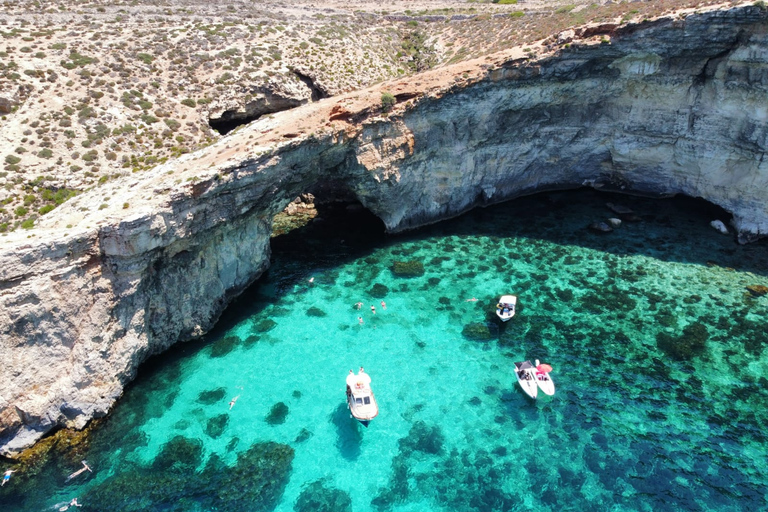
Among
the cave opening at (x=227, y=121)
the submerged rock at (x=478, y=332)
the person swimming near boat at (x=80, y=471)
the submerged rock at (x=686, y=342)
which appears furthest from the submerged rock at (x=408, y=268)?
the person swimming near boat at (x=80, y=471)

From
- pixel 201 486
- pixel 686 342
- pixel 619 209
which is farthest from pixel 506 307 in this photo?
pixel 201 486

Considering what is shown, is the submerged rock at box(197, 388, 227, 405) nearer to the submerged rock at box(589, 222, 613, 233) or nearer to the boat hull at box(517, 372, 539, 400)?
the boat hull at box(517, 372, 539, 400)

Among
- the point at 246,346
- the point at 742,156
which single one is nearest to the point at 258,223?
the point at 246,346

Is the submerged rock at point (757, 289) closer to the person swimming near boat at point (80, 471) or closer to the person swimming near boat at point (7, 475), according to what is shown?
the person swimming near boat at point (80, 471)

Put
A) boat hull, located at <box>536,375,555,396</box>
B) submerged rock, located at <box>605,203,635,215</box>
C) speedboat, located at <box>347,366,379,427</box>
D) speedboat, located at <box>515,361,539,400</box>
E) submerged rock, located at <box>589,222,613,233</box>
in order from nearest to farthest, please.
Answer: speedboat, located at <box>347,366,379,427</box>
speedboat, located at <box>515,361,539,400</box>
boat hull, located at <box>536,375,555,396</box>
submerged rock, located at <box>589,222,613,233</box>
submerged rock, located at <box>605,203,635,215</box>

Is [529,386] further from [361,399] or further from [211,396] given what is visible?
[211,396]

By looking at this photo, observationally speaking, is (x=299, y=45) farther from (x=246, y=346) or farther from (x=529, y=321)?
(x=529, y=321)

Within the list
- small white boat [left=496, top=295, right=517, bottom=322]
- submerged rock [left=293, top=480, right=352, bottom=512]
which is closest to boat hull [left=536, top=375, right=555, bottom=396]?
small white boat [left=496, top=295, right=517, bottom=322]
